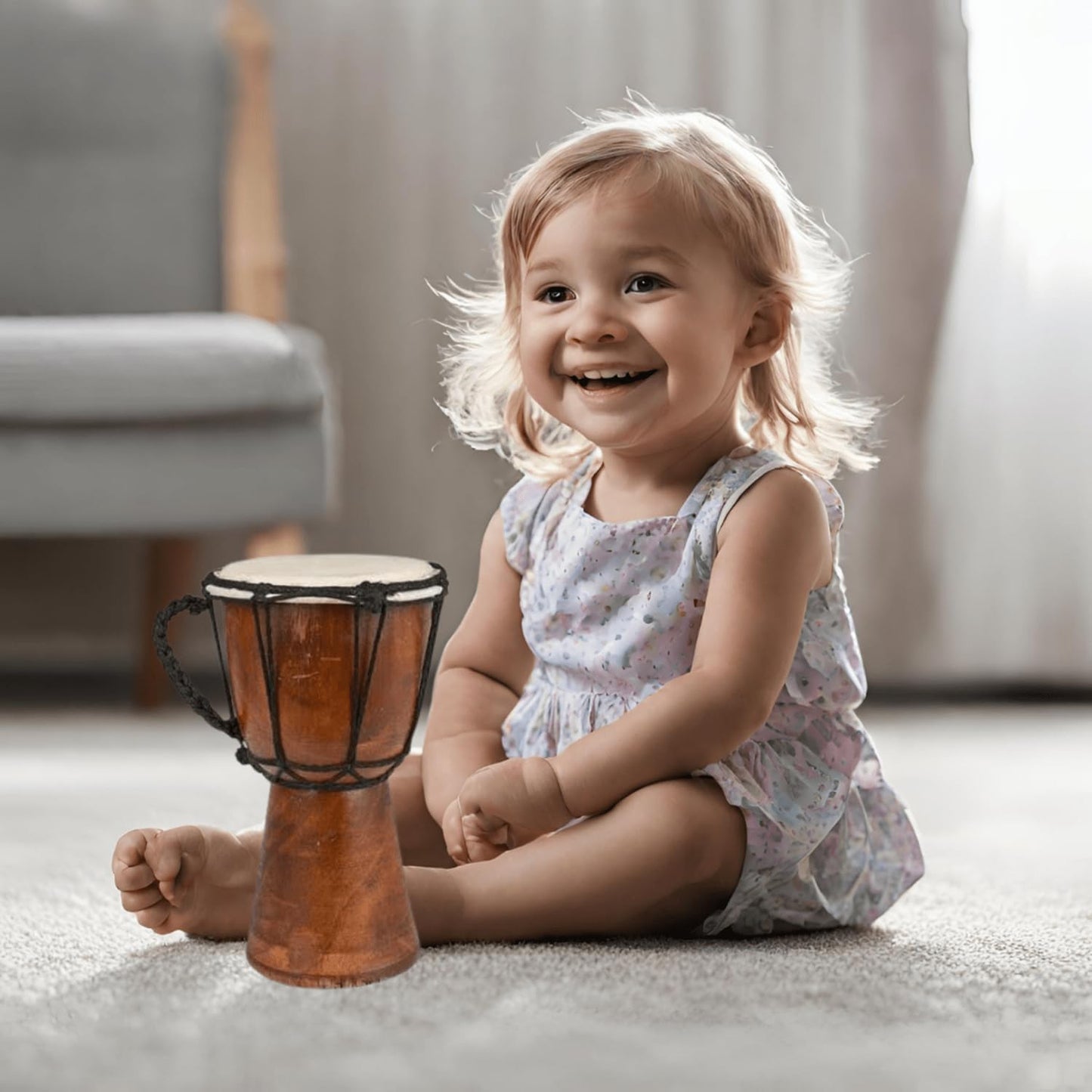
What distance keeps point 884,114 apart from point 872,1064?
A: 1.60 meters

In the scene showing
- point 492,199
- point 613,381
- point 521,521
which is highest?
point 492,199

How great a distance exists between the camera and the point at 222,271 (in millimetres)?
2072

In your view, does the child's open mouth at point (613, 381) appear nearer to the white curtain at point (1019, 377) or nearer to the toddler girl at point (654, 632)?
the toddler girl at point (654, 632)

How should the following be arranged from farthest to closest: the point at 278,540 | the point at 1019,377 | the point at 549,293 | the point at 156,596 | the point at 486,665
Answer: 1. the point at 1019,377
2. the point at 156,596
3. the point at 278,540
4. the point at 486,665
5. the point at 549,293

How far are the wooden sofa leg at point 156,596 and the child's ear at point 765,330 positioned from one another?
1.07m

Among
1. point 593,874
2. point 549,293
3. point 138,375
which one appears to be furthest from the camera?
point 138,375

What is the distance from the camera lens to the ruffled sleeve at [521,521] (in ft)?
3.61

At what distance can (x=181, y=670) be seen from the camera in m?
0.88

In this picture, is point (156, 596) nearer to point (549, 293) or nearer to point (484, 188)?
point (484, 188)

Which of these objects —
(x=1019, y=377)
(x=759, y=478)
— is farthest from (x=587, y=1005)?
(x=1019, y=377)

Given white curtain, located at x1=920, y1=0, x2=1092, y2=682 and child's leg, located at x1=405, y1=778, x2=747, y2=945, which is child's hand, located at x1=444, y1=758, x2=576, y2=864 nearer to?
child's leg, located at x1=405, y1=778, x2=747, y2=945

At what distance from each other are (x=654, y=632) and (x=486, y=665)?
7.4 inches

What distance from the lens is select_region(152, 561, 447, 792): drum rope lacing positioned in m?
0.82

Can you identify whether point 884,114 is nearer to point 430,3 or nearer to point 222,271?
point 430,3
